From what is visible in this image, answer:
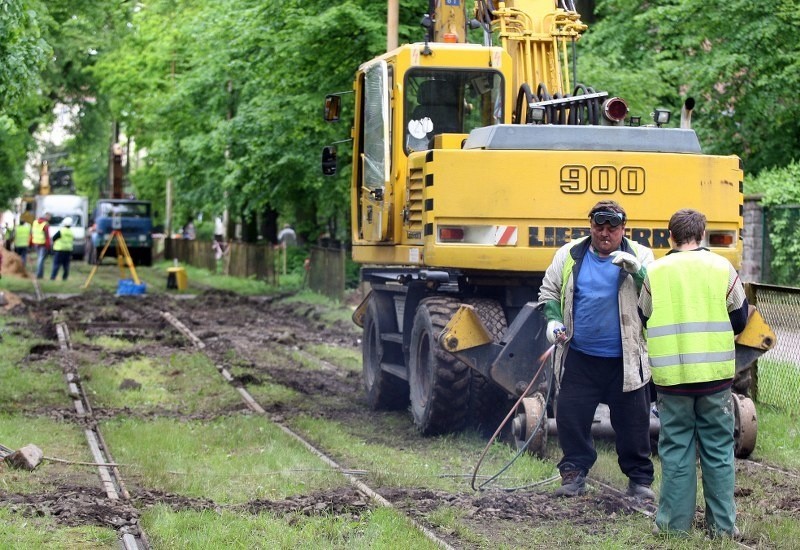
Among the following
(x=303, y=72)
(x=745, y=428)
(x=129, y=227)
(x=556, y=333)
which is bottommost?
(x=745, y=428)

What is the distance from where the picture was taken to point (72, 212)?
56875 millimetres

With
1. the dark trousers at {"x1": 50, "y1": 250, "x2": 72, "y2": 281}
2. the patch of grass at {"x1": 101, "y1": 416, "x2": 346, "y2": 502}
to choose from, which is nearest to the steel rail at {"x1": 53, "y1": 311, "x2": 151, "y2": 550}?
the patch of grass at {"x1": 101, "y1": 416, "x2": 346, "y2": 502}

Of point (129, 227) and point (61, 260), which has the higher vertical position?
point (129, 227)

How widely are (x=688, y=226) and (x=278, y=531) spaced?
296 cm

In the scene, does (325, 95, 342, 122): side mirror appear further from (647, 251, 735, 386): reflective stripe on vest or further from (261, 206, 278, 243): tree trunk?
(261, 206, 278, 243): tree trunk

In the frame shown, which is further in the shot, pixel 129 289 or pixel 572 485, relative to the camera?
pixel 129 289

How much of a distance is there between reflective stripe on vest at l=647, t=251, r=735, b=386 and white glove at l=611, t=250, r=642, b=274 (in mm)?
595

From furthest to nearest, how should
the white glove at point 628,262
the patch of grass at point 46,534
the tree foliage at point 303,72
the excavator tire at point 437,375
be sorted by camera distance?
1. the tree foliage at point 303,72
2. the excavator tire at point 437,375
3. the white glove at point 628,262
4. the patch of grass at point 46,534

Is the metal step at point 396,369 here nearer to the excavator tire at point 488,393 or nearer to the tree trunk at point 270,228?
the excavator tire at point 488,393

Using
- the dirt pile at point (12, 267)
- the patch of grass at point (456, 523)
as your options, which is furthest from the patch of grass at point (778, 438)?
the dirt pile at point (12, 267)

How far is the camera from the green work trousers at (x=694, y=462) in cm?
753

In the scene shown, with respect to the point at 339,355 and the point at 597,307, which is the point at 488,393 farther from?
the point at 339,355

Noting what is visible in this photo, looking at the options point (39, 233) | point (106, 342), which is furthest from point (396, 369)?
point (39, 233)

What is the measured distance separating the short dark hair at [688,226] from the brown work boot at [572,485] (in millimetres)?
1963
